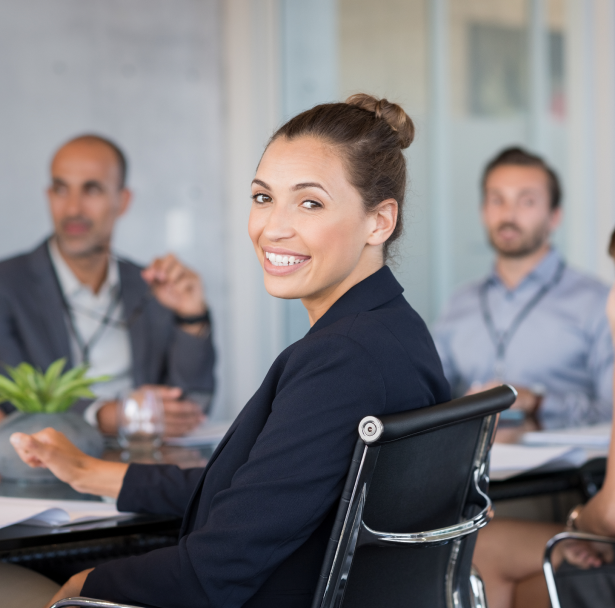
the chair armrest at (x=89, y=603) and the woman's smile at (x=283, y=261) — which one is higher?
the woman's smile at (x=283, y=261)

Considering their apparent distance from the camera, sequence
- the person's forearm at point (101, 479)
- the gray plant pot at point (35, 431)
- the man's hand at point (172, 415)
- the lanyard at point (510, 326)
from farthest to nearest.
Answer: the lanyard at point (510, 326)
the man's hand at point (172, 415)
the gray plant pot at point (35, 431)
the person's forearm at point (101, 479)

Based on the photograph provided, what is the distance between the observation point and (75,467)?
150 cm

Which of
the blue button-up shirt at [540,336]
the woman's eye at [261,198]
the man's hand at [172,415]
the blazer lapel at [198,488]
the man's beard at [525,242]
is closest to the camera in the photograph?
the blazer lapel at [198,488]

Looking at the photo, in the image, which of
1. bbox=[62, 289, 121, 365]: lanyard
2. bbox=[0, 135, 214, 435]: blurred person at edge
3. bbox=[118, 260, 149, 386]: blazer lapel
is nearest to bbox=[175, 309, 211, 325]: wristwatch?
bbox=[0, 135, 214, 435]: blurred person at edge

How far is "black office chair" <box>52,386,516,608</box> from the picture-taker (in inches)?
39.9

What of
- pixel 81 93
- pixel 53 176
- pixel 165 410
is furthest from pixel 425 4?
pixel 165 410

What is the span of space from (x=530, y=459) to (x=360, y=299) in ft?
2.41

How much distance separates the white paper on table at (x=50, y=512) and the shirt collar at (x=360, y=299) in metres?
0.51

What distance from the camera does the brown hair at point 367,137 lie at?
4.10 feet

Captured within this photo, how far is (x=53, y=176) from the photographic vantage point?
3.22m

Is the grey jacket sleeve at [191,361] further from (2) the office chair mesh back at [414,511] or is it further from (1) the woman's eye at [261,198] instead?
(2) the office chair mesh back at [414,511]

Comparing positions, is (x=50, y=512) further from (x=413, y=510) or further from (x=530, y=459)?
(x=530, y=459)

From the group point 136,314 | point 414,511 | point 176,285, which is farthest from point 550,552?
point 136,314

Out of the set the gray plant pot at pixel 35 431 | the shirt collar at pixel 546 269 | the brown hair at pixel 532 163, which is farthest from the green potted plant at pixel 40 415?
the brown hair at pixel 532 163
